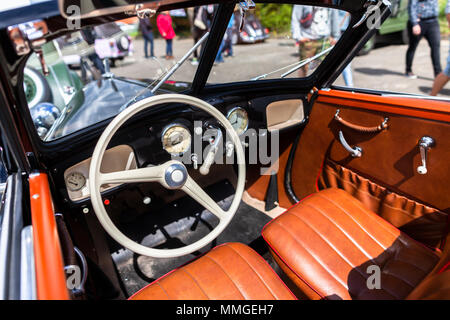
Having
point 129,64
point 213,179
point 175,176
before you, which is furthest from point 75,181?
point 213,179

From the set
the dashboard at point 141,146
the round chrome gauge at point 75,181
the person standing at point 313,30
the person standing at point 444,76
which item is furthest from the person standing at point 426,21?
the round chrome gauge at point 75,181

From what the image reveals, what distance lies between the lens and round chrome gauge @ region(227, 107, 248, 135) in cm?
179

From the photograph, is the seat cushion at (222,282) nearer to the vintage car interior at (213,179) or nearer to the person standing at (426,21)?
the vintage car interior at (213,179)

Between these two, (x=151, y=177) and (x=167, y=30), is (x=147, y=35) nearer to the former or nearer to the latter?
(x=167, y=30)

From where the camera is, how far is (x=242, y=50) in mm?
1821

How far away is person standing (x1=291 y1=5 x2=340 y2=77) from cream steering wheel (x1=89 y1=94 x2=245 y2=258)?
3.08 ft

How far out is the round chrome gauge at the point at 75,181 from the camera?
4.58 ft

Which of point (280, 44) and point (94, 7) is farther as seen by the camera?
point (280, 44)

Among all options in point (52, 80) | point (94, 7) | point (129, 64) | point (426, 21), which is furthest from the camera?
point (426, 21)

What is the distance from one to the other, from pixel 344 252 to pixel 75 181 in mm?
1316

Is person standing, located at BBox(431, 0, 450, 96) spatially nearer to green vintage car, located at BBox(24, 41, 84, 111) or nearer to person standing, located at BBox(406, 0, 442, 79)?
person standing, located at BBox(406, 0, 442, 79)

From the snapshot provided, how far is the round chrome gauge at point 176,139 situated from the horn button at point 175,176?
292mm

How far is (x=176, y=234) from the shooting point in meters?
2.12
